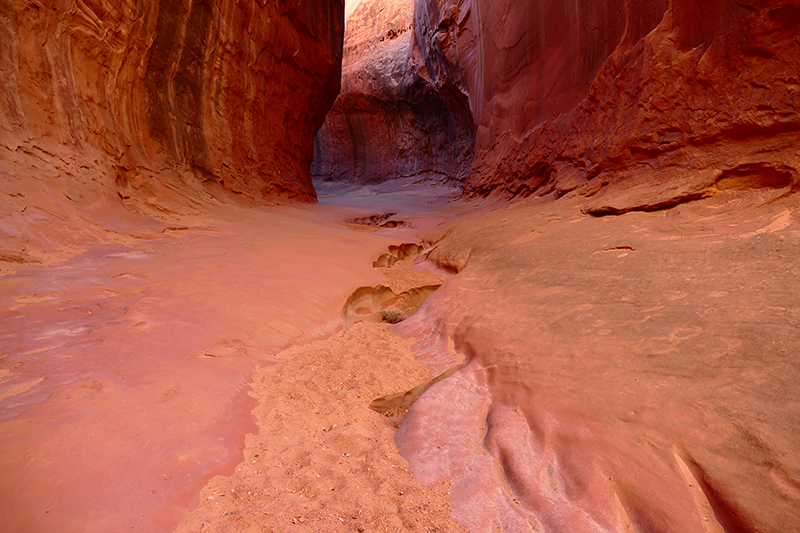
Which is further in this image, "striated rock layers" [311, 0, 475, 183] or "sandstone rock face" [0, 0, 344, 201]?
"striated rock layers" [311, 0, 475, 183]

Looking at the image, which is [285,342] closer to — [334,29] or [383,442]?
[383,442]

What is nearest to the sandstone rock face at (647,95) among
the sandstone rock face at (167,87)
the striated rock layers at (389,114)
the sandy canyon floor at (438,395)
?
the sandy canyon floor at (438,395)

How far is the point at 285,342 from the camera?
3436mm

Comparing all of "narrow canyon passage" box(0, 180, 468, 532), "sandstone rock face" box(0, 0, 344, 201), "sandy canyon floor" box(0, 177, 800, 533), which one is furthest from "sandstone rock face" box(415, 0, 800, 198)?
"sandstone rock face" box(0, 0, 344, 201)

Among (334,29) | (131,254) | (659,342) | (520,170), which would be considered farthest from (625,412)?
(334,29)

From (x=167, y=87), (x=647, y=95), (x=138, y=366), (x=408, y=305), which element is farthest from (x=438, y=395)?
(x=167, y=87)

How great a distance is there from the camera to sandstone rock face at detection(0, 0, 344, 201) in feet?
17.9

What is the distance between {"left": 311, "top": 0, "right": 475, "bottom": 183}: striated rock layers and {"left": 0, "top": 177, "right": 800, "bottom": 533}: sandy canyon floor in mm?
15900

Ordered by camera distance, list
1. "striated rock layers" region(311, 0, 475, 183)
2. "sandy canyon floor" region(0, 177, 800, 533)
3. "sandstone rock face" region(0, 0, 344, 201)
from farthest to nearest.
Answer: "striated rock layers" region(311, 0, 475, 183) < "sandstone rock face" region(0, 0, 344, 201) < "sandy canyon floor" region(0, 177, 800, 533)

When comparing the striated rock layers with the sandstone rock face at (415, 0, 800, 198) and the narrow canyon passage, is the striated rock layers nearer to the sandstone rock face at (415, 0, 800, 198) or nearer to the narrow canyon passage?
the sandstone rock face at (415, 0, 800, 198)

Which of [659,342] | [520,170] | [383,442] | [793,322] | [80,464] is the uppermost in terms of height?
[520,170]

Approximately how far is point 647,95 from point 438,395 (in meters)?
5.81

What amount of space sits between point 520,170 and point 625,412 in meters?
8.85

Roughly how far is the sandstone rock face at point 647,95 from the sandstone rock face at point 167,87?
6.33 m
